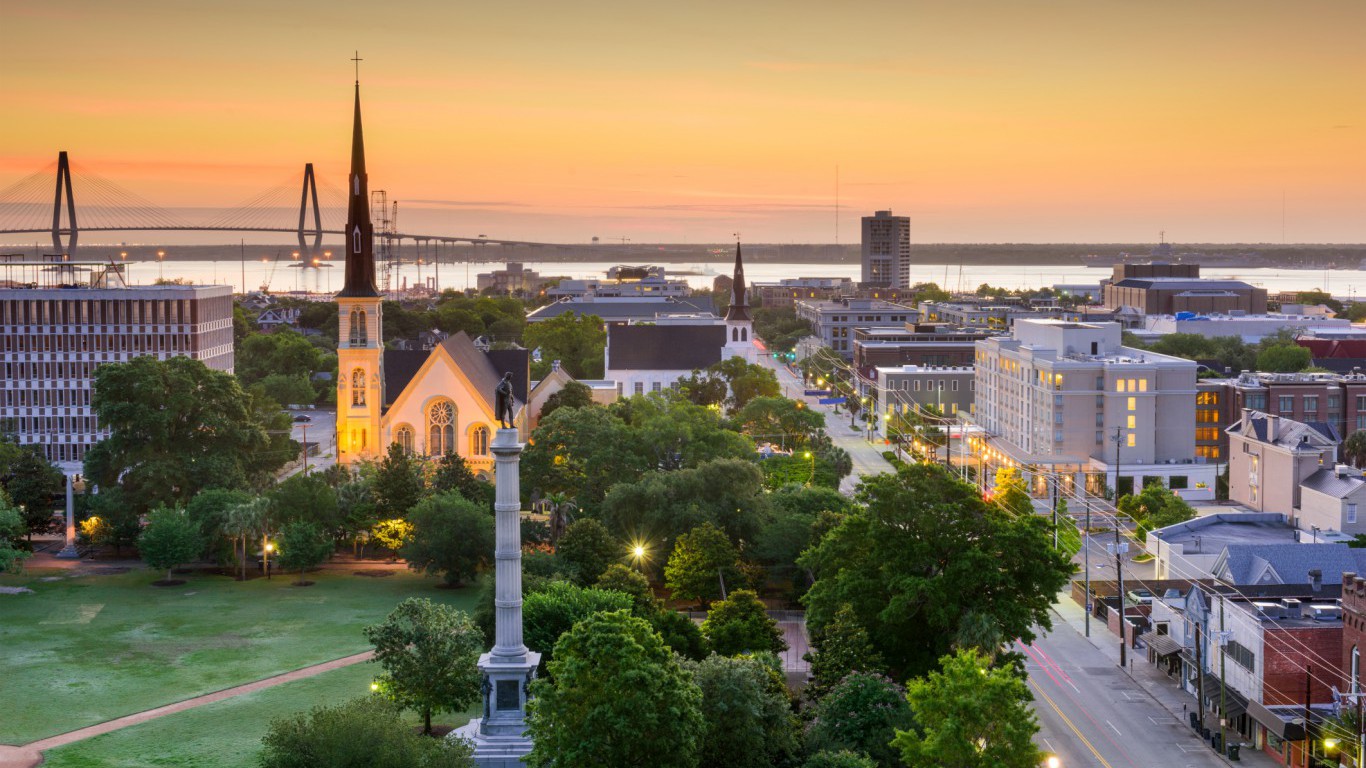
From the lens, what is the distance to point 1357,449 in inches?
3757

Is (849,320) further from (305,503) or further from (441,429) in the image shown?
(305,503)

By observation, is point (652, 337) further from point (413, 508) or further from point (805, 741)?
point (805, 741)

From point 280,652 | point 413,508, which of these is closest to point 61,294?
point 413,508

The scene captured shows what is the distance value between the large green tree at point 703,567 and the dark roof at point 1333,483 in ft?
103

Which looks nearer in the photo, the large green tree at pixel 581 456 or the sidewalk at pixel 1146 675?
the sidewalk at pixel 1146 675

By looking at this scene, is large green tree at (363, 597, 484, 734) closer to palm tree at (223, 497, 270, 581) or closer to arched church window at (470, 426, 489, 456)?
palm tree at (223, 497, 270, 581)

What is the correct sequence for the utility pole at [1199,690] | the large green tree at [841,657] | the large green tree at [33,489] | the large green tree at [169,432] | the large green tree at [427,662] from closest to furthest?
the large green tree at [427,662] → the large green tree at [841,657] → the utility pole at [1199,690] → the large green tree at [169,432] → the large green tree at [33,489]

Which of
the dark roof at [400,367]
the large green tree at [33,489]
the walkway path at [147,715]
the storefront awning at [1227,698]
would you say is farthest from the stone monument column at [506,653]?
the dark roof at [400,367]

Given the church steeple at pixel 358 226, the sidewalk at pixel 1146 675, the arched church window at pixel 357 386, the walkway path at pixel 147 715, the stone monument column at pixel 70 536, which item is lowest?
the sidewalk at pixel 1146 675

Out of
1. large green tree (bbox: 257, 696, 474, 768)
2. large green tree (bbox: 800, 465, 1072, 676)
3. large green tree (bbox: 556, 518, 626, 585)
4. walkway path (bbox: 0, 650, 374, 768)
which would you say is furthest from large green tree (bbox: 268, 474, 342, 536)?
large green tree (bbox: 257, 696, 474, 768)

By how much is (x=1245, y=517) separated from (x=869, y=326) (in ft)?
387

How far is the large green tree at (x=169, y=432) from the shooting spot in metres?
70.8

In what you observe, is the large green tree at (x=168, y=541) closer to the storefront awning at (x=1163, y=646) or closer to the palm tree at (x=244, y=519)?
the palm tree at (x=244, y=519)

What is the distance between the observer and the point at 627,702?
→ 114 ft
